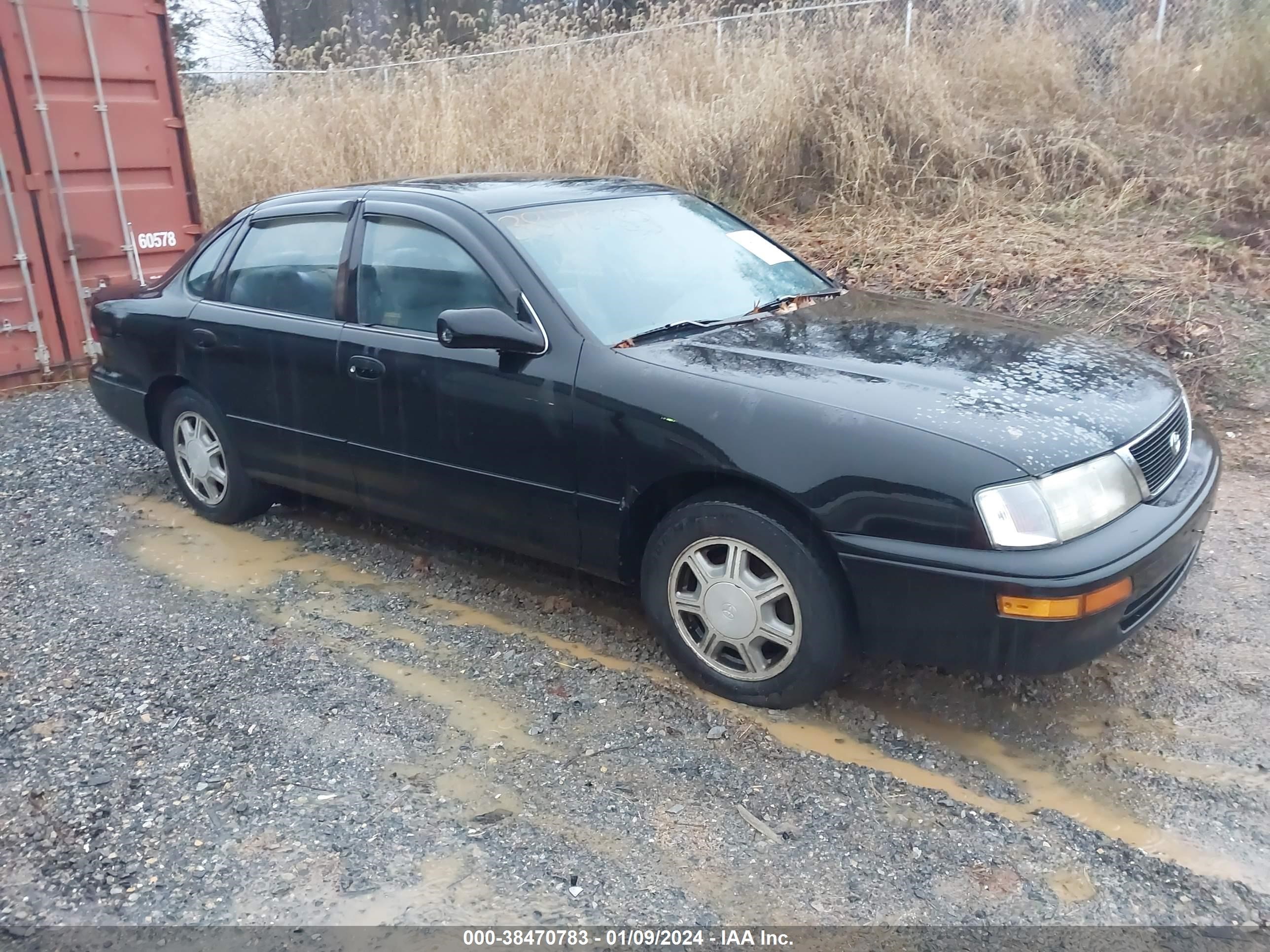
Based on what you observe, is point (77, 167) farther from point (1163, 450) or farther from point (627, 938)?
point (1163, 450)

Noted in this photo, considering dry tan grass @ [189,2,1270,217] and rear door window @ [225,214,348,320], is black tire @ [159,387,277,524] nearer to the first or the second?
rear door window @ [225,214,348,320]

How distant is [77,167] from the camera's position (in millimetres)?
7555

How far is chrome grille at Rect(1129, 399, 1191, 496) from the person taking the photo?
3.04m

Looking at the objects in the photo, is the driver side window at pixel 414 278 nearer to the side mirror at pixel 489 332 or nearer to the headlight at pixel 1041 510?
the side mirror at pixel 489 332

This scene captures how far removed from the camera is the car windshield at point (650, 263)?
145 inches

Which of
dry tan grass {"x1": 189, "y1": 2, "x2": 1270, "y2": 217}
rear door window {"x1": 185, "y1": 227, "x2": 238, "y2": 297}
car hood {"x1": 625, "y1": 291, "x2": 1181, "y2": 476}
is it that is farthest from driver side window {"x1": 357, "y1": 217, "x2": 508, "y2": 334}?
dry tan grass {"x1": 189, "y1": 2, "x2": 1270, "y2": 217}

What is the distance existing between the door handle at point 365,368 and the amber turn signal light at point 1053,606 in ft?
8.10

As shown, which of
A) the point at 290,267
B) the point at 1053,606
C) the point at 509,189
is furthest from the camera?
the point at 290,267

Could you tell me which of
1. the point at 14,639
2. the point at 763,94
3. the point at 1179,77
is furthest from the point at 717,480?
the point at 1179,77

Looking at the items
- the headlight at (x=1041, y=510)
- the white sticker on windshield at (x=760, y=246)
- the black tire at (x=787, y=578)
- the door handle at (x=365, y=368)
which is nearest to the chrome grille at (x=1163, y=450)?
the headlight at (x=1041, y=510)

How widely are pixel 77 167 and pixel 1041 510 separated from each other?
7.52m

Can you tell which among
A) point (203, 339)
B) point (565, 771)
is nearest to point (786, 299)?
point (565, 771)

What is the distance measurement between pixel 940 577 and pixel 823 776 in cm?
69

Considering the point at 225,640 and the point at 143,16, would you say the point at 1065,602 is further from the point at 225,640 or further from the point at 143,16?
the point at 143,16
